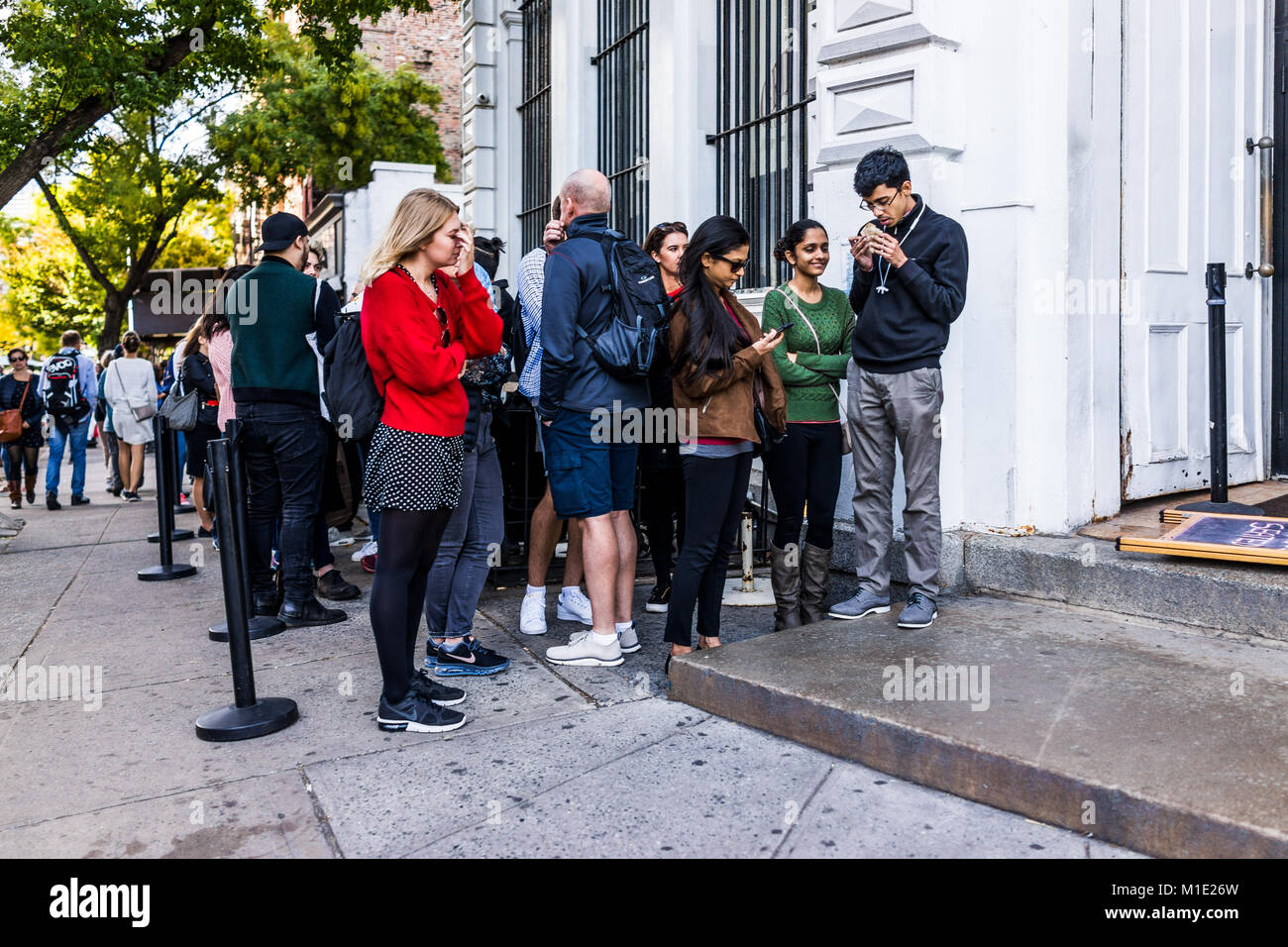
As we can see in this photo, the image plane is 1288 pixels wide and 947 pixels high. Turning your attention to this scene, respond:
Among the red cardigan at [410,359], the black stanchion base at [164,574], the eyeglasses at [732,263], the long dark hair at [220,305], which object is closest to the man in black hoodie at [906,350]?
→ the eyeglasses at [732,263]

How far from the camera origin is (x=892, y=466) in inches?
202

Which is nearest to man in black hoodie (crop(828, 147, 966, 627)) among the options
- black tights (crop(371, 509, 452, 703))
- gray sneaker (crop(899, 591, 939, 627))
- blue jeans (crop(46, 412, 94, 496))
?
gray sneaker (crop(899, 591, 939, 627))

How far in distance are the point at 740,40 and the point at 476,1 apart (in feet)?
17.3

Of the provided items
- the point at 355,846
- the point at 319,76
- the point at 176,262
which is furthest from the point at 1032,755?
the point at 176,262

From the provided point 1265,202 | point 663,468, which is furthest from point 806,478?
point 1265,202

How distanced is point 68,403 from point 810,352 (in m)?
11.2

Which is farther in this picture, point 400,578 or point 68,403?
point 68,403

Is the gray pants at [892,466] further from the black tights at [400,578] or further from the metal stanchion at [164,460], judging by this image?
the metal stanchion at [164,460]

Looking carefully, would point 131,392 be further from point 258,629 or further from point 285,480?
point 258,629

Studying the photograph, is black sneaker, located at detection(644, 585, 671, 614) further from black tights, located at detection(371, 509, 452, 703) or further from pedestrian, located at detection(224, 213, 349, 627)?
black tights, located at detection(371, 509, 452, 703)

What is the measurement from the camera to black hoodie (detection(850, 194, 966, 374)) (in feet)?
15.8

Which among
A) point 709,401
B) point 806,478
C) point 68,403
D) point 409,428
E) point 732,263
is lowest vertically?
point 806,478

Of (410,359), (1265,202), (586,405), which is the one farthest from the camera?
(1265,202)

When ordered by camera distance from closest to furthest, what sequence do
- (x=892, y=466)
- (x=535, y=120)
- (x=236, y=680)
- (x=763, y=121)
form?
(x=236, y=680) < (x=892, y=466) < (x=763, y=121) < (x=535, y=120)
